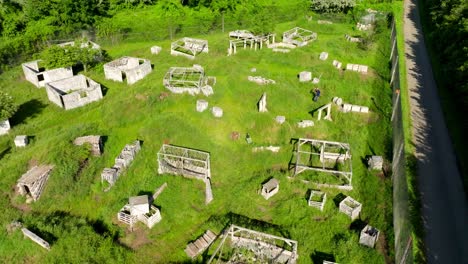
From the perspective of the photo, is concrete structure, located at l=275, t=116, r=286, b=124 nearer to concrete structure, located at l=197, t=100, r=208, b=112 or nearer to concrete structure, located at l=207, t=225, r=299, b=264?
concrete structure, located at l=197, t=100, r=208, b=112

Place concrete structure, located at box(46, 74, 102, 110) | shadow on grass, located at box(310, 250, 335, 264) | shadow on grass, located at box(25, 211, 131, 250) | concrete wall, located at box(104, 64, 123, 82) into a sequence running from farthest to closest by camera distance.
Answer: concrete wall, located at box(104, 64, 123, 82)
concrete structure, located at box(46, 74, 102, 110)
shadow on grass, located at box(25, 211, 131, 250)
shadow on grass, located at box(310, 250, 335, 264)

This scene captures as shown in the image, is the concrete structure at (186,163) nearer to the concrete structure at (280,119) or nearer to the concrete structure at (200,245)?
the concrete structure at (200,245)

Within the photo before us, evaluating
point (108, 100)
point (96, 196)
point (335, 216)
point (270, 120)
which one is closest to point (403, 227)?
point (335, 216)

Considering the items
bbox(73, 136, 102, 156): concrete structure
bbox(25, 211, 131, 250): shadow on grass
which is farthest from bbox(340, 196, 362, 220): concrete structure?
bbox(73, 136, 102, 156): concrete structure

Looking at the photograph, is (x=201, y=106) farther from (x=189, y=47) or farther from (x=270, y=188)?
(x=189, y=47)

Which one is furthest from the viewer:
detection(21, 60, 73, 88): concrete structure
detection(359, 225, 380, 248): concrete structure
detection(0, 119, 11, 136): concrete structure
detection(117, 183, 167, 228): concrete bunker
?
detection(21, 60, 73, 88): concrete structure

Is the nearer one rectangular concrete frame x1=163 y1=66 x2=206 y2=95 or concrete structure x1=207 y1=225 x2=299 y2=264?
concrete structure x1=207 y1=225 x2=299 y2=264
